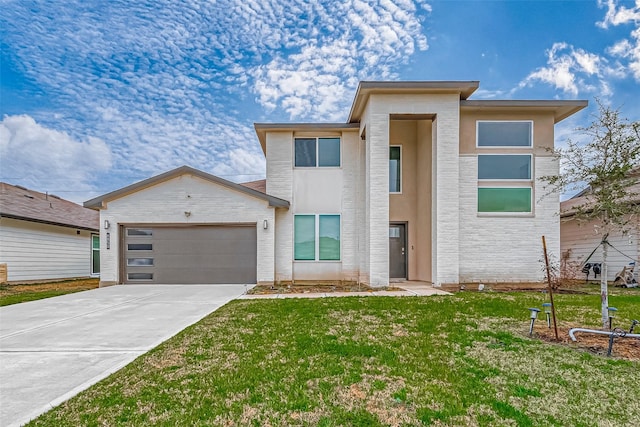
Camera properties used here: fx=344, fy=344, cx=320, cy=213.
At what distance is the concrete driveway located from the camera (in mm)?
3500

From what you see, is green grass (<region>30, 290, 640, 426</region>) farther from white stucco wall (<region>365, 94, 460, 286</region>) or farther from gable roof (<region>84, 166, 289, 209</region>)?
gable roof (<region>84, 166, 289, 209</region>)

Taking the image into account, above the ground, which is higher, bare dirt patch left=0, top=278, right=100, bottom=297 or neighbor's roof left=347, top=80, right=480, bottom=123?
neighbor's roof left=347, top=80, right=480, bottom=123

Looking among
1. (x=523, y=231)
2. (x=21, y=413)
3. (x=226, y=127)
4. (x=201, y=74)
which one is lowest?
(x=21, y=413)

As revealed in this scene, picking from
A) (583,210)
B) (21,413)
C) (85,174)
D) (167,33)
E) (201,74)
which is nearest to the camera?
Result: (21,413)

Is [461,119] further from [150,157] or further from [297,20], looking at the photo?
[150,157]

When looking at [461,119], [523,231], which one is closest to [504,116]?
[461,119]

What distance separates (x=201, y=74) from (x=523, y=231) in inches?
603

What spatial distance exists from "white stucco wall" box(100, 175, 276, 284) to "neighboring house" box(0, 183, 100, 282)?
414 centimetres

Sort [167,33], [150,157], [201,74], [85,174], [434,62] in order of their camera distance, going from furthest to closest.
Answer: [85,174] → [150,157] → [201,74] → [434,62] → [167,33]

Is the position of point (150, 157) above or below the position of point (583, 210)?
above

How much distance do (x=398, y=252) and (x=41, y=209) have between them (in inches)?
606

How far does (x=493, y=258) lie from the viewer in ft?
36.4

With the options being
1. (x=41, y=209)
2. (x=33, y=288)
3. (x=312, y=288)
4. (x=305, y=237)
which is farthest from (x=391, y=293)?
(x=41, y=209)

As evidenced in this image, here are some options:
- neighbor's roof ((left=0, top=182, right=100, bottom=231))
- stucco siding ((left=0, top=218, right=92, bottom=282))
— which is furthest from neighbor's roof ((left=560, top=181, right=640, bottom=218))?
stucco siding ((left=0, top=218, right=92, bottom=282))
